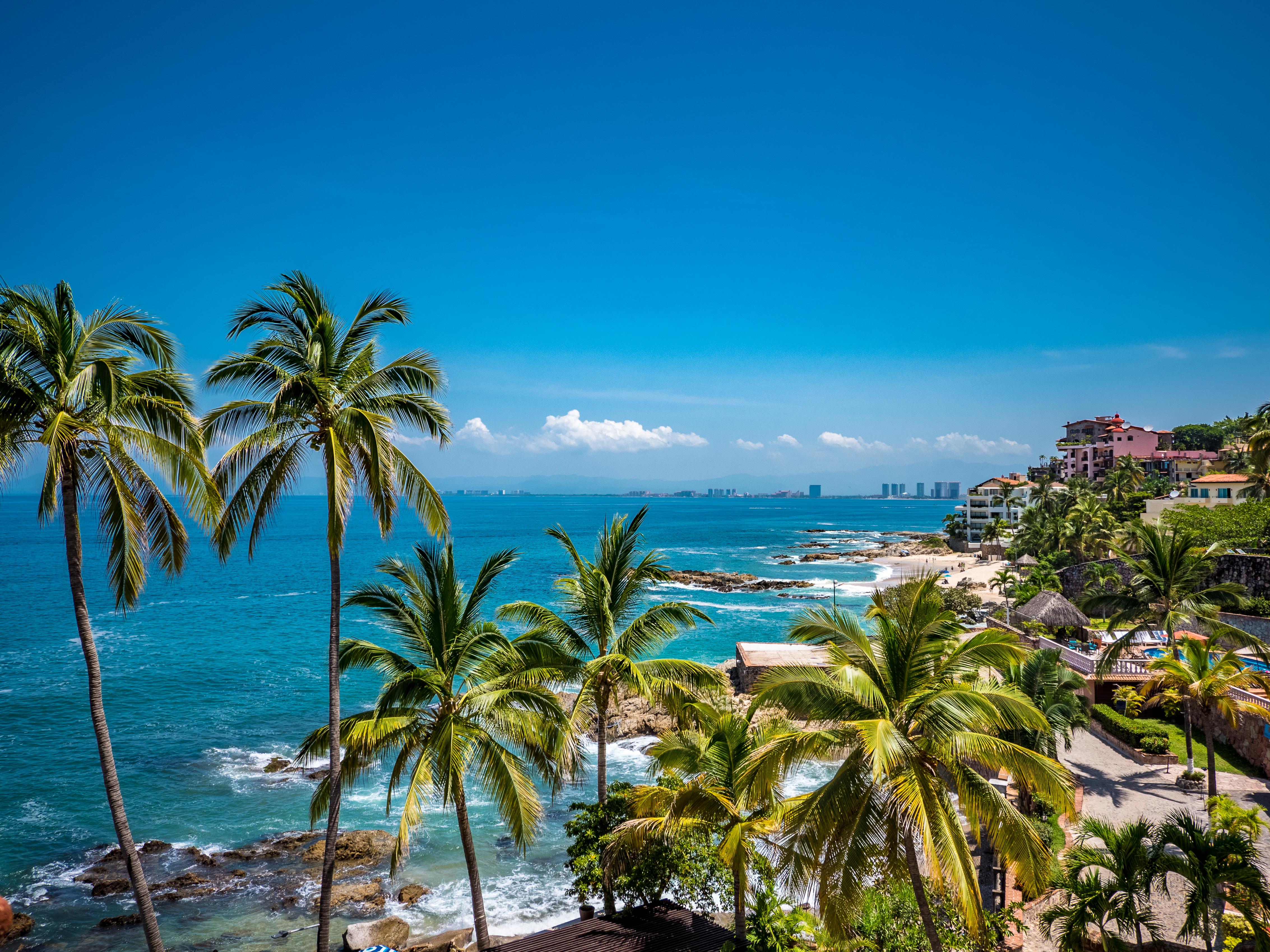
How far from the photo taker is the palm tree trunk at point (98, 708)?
377 inches

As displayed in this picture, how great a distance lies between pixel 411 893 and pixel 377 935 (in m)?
2.97

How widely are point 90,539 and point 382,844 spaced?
138 meters

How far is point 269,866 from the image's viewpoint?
20.6 m

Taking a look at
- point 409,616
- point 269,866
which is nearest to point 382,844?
point 269,866

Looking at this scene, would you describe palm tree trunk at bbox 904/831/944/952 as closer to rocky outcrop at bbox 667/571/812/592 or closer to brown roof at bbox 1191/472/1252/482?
brown roof at bbox 1191/472/1252/482

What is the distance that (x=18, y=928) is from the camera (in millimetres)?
17281

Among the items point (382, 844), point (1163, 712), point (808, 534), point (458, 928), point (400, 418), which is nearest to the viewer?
point (400, 418)

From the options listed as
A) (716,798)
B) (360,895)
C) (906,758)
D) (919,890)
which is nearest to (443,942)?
(360,895)

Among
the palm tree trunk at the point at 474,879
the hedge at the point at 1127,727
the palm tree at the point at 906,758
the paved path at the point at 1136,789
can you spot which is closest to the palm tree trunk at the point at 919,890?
the palm tree at the point at 906,758

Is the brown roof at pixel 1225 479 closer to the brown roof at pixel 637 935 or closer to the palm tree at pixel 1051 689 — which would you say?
the palm tree at pixel 1051 689

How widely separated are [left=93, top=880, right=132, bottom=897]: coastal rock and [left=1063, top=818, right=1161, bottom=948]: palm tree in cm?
2204

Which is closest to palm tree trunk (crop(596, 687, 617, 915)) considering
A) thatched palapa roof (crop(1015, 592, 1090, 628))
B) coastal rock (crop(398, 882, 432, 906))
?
coastal rock (crop(398, 882, 432, 906))

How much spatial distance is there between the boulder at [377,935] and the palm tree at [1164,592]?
68.2ft

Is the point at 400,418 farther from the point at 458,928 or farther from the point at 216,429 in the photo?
the point at 458,928
